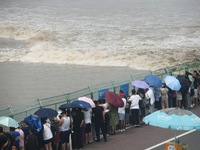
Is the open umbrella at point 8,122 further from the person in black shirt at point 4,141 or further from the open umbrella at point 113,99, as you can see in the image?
the open umbrella at point 113,99

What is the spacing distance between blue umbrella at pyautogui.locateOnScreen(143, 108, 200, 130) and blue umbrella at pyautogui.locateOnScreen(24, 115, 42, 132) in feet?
9.34

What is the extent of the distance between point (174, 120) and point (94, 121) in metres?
4.22

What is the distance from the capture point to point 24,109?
16.6m

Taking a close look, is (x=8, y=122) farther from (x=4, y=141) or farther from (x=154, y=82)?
(x=154, y=82)

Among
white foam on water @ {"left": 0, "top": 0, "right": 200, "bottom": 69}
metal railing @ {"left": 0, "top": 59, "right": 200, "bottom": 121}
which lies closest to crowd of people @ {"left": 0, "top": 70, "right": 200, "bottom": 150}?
metal railing @ {"left": 0, "top": 59, "right": 200, "bottom": 121}

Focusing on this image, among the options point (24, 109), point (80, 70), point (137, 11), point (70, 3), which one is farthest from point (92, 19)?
point (24, 109)

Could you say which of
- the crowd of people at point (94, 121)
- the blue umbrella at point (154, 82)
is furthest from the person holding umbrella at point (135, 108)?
the blue umbrella at point (154, 82)

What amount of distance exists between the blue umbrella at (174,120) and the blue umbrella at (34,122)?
2.85m

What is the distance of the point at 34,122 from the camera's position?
14016mm

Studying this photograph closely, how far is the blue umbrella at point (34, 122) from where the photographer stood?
13953 millimetres

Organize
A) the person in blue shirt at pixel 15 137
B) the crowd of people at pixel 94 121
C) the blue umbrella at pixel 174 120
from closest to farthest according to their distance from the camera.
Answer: the blue umbrella at pixel 174 120
the person in blue shirt at pixel 15 137
the crowd of people at pixel 94 121

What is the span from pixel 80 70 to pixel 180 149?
23.8 metres

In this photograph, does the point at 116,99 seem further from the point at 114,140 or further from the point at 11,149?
the point at 11,149

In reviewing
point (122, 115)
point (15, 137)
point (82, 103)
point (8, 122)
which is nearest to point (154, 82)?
point (122, 115)
